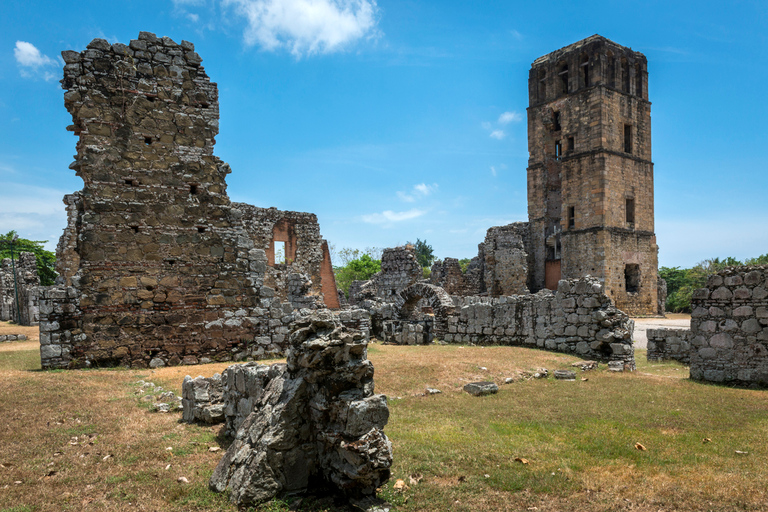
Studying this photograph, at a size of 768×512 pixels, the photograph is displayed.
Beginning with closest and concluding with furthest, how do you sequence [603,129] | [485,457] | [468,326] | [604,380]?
[485,457] → [604,380] → [468,326] → [603,129]

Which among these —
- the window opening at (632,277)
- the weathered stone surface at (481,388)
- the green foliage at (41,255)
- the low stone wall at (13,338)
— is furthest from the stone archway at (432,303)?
the green foliage at (41,255)

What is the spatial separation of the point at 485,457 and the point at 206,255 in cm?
762

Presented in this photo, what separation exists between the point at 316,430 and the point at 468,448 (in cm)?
193

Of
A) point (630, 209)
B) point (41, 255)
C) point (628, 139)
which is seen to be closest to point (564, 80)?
point (628, 139)

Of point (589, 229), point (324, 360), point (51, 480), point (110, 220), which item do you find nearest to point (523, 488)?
point (324, 360)

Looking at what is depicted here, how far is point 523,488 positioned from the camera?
4.06 meters

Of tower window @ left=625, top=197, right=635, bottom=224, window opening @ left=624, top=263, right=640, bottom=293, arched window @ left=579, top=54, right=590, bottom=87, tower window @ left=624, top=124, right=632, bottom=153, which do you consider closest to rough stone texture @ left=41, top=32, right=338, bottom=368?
window opening @ left=624, top=263, right=640, bottom=293

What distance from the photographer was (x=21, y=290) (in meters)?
25.1

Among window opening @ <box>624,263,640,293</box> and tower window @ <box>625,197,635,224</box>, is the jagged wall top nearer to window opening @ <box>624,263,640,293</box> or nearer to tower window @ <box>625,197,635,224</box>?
window opening @ <box>624,263,640,293</box>

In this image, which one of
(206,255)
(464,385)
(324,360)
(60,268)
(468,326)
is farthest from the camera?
(60,268)

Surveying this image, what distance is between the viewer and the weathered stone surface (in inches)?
308

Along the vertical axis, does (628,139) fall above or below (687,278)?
above

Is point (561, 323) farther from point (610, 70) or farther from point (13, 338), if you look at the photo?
point (610, 70)

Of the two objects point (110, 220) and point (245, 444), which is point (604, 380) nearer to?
point (245, 444)
